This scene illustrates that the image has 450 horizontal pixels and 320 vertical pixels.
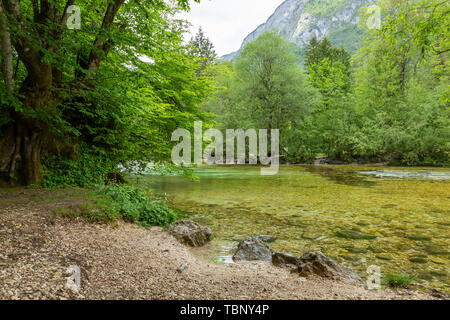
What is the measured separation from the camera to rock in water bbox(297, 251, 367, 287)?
13.3 feet

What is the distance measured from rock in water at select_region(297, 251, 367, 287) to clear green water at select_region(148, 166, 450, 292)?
0.64 m

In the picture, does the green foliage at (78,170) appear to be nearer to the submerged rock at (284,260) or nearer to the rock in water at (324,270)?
the submerged rock at (284,260)

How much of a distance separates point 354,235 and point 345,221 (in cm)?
134

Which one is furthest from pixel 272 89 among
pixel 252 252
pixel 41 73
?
pixel 252 252

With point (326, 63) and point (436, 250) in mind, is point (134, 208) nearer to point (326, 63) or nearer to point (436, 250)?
point (436, 250)

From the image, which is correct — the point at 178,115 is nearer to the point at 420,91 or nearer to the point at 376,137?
the point at 376,137

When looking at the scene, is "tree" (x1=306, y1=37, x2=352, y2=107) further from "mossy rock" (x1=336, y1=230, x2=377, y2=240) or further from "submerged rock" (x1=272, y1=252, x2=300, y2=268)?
"submerged rock" (x1=272, y1=252, x2=300, y2=268)

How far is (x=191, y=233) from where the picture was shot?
20.4 feet

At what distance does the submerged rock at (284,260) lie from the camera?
4805mm

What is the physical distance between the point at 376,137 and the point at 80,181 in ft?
99.6

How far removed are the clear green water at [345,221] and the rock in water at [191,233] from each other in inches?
15.3
